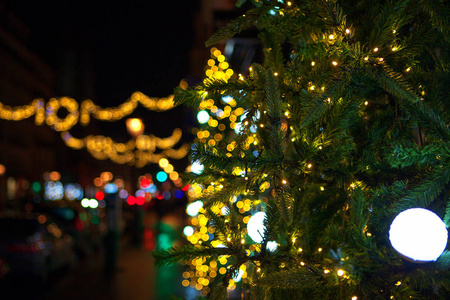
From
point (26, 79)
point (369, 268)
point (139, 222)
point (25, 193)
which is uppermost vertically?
point (26, 79)

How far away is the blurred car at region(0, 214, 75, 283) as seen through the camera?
33.3 feet

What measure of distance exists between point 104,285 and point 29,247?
1.88 m

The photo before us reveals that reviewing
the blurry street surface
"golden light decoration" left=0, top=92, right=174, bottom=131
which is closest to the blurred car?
the blurry street surface

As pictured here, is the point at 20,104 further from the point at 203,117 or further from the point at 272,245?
the point at 272,245

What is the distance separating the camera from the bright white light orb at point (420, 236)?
4.72 feet

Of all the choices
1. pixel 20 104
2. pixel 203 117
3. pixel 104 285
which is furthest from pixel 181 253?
pixel 20 104

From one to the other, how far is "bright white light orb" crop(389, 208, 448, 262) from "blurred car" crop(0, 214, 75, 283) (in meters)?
10.2

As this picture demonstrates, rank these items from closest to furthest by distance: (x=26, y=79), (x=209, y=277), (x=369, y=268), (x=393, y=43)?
(x=369, y=268) → (x=393, y=43) → (x=209, y=277) → (x=26, y=79)

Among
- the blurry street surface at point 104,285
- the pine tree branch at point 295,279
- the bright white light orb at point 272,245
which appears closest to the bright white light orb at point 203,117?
the blurry street surface at point 104,285

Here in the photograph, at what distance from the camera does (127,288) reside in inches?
390

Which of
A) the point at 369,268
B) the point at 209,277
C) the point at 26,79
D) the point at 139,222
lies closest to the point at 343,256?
the point at 369,268

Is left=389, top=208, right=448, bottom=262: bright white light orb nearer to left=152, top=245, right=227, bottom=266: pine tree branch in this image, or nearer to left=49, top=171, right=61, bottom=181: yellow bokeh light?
left=152, top=245, right=227, bottom=266: pine tree branch

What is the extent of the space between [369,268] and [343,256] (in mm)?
201

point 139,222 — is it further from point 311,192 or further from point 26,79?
point 26,79
